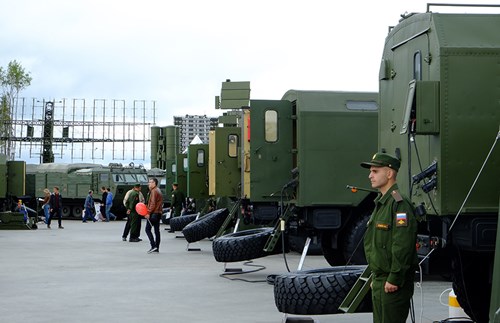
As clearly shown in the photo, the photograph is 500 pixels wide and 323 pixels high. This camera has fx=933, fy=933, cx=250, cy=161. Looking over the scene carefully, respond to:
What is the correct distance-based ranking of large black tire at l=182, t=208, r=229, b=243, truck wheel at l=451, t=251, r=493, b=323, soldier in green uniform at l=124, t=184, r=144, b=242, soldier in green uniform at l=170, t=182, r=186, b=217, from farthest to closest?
1. soldier in green uniform at l=170, t=182, r=186, b=217
2. soldier in green uniform at l=124, t=184, r=144, b=242
3. large black tire at l=182, t=208, r=229, b=243
4. truck wheel at l=451, t=251, r=493, b=323

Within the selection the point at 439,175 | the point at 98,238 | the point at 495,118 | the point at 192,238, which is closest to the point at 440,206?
the point at 439,175

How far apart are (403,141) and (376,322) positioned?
239 cm

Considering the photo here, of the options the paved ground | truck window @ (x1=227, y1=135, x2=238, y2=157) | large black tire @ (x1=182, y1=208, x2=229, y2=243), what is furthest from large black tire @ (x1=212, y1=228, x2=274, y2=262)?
truck window @ (x1=227, y1=135, x2=238, y2=157)

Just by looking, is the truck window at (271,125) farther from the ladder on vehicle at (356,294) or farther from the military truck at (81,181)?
the military truck at (81,181)

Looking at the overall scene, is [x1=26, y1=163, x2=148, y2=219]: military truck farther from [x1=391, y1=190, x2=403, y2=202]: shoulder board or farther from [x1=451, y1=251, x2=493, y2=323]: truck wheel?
[x1=391, y1=190, x2=403, y2=202]: shoulder board

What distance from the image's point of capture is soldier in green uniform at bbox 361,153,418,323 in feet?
22.9

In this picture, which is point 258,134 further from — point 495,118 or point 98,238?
point 98,238

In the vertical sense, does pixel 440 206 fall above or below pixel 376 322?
above

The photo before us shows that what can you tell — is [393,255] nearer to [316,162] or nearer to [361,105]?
[316,162]

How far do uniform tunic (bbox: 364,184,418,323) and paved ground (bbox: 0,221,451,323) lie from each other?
3267mm

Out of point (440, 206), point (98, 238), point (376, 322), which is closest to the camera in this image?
point (376, 322)

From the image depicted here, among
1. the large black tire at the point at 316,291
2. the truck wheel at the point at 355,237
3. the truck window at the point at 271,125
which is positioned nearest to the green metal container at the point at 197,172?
the truck window at the point at 271,125

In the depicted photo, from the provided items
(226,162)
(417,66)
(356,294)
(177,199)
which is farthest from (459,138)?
(177,199)

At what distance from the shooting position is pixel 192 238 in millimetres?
19688
